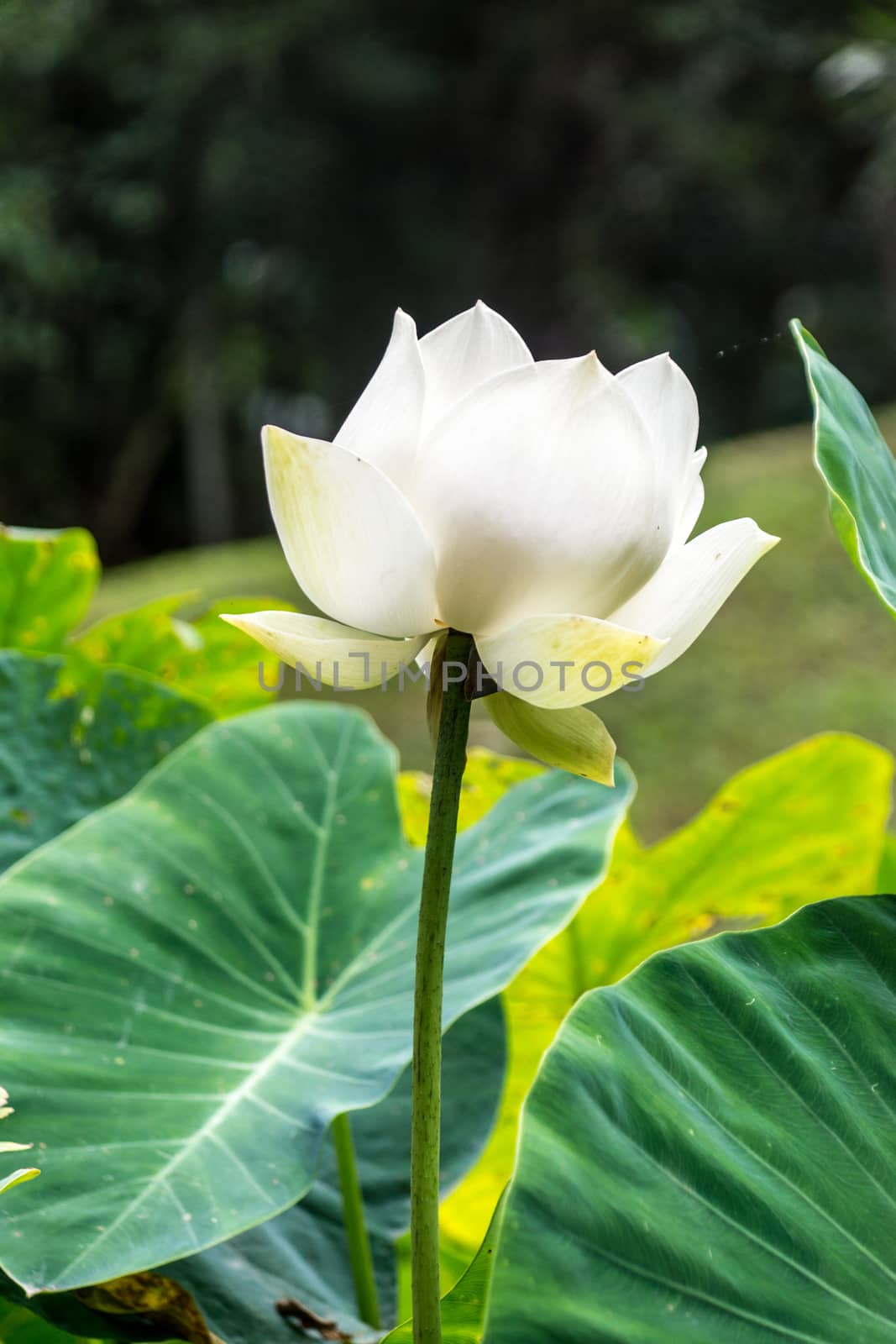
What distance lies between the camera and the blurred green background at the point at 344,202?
7.93 meters

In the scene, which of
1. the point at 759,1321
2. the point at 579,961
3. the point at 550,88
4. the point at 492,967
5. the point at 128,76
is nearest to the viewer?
the point at 759,1321

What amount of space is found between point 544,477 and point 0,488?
28.0 ft

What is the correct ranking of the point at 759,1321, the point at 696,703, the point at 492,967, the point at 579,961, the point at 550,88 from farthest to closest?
the point at 550,88, the point at 696,703, the point at 579,961, the point at 492,967, the point at 759,1321

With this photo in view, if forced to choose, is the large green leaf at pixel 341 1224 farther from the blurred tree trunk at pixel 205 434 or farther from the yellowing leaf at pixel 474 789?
the blurred tree trunk at pixel 205 434

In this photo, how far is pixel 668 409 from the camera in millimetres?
257

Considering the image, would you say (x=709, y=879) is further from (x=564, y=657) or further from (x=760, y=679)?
(x=760, y=679)

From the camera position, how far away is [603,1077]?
0.80 ft

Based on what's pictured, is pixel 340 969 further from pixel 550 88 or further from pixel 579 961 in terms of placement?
pixel 550 88

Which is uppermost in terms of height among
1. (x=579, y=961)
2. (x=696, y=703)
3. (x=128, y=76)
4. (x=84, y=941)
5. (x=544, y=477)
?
(x=128, y=76)

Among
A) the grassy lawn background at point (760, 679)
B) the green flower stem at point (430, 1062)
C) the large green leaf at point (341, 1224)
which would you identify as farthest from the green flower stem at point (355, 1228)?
the grassy lawn background at point (760, 679)

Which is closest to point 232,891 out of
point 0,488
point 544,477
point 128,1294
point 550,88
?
point 128,1294

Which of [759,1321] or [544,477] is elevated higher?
[544,477]

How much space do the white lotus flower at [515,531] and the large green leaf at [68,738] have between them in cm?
27

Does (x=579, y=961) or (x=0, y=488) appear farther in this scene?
(x=0, y=488)
